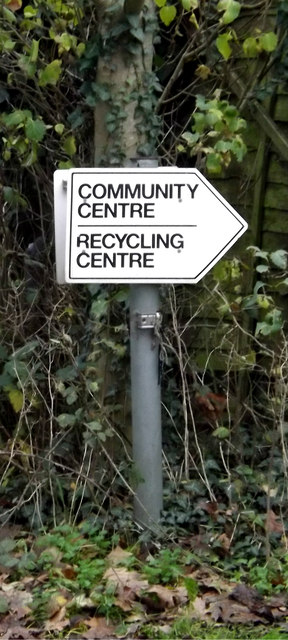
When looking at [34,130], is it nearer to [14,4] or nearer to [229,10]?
[14,4]

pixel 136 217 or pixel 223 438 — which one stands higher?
pixel 136 217

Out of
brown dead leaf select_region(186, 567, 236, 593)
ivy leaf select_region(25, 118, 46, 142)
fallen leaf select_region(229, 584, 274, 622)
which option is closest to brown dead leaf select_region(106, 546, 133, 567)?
brown dead leaf select_region(186, 567, 236, 593)

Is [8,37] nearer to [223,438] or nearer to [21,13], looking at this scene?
[21,13]

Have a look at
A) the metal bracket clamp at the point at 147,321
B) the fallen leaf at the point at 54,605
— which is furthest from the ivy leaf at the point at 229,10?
the fallen leaf at the point at 54,605

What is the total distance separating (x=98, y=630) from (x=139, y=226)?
1.73 metres

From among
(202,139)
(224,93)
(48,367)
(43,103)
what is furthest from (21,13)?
(48,367)

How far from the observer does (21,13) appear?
7.04m

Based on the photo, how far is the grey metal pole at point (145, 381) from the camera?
16.6 ft

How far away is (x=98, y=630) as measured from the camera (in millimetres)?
4617

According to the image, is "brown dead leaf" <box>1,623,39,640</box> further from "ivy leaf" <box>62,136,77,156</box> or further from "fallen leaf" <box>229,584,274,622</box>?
"ivy leaf" <box>62,136,77,156</box>

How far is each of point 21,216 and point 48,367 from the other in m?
1.31

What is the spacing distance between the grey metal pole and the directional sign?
0.20 m

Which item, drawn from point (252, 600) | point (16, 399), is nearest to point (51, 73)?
point (16, 399)

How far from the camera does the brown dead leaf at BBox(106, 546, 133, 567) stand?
510cm
